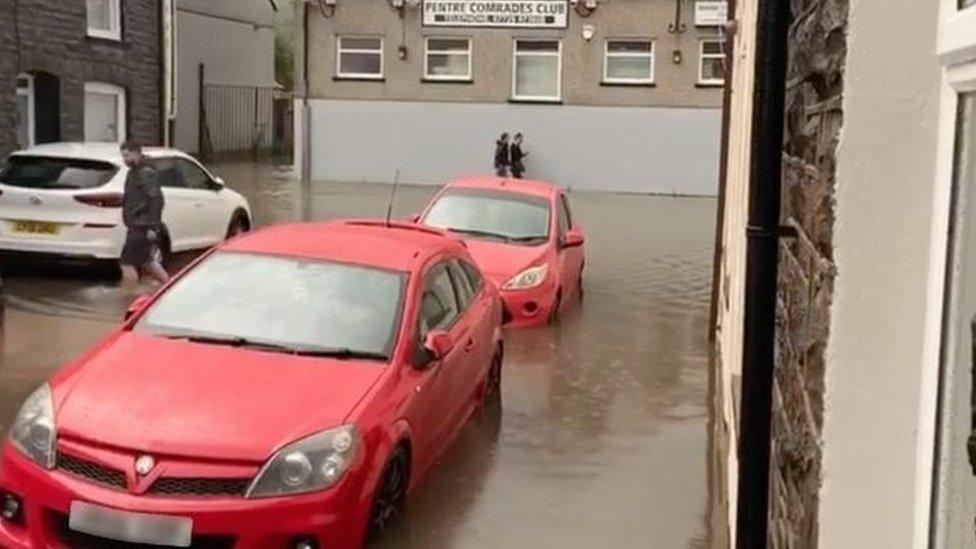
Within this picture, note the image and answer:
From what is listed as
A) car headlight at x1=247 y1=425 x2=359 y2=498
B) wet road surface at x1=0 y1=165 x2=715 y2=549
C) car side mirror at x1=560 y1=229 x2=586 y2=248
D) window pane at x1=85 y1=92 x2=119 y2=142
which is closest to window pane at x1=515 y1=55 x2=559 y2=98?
window pane at x1=85 y1=92 x2=119 y2=142

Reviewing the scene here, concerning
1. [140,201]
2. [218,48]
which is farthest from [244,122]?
[140,201]

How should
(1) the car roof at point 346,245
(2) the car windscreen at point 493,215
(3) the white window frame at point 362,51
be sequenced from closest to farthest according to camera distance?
(1) the car roof at point 346,245, (2) the car windscreen at point 493,215, (3) the white window frame at point 362,51

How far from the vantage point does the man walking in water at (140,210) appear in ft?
44.5

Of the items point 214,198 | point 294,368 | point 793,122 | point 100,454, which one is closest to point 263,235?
point 294,368

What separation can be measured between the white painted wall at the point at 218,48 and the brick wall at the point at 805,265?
1431 inches

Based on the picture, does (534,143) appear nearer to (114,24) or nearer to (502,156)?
(502,156)

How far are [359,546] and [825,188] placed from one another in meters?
4.53

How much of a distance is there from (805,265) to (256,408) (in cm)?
418

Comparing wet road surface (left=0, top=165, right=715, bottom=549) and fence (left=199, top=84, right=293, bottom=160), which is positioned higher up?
fence (left=199, top=84, right=293, bottom=160)

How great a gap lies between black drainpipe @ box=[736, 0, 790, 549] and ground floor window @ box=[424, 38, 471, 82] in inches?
1242

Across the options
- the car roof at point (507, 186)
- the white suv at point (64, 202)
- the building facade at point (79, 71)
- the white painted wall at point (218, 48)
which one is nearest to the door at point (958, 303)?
the car roof at point (507, 186)

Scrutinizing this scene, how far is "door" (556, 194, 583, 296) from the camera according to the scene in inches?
559

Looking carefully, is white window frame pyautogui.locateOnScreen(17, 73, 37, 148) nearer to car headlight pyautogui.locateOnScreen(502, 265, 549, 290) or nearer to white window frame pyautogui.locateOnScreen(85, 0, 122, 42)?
white window frame pyautogui.locateOnScreen(85, 0, 122, 42)

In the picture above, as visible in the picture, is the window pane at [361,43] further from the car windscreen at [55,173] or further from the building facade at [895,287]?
the building facade at [895,287]
